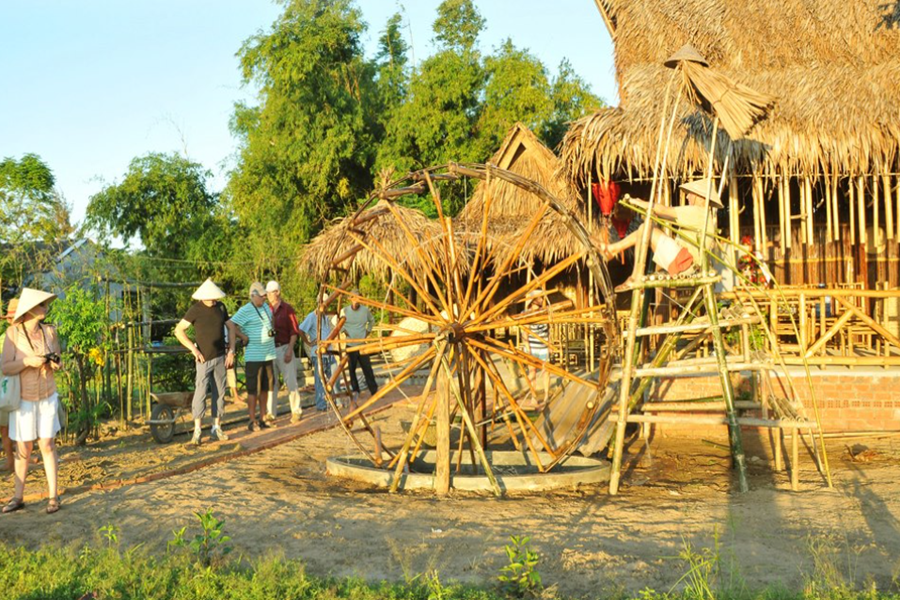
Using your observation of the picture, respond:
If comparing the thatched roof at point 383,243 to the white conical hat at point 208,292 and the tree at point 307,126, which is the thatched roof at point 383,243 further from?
the tree at point 307,126

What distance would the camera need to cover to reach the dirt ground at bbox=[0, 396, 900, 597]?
5.23 meters

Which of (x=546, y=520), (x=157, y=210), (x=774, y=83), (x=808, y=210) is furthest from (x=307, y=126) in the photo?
(x=546, y=520)

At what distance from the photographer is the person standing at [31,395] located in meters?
6.83

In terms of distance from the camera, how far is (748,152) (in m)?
10.9

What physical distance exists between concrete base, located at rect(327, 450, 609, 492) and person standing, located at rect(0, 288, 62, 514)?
2462mm

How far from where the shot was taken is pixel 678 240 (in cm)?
812

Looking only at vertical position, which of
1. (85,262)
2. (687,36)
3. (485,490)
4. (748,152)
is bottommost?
(485,490)

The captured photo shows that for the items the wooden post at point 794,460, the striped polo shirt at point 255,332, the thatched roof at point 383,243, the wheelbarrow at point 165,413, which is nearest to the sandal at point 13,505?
the wheelbarrow at point 165,413

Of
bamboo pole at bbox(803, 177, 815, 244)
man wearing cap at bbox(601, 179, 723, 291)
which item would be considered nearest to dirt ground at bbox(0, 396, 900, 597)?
man wearing cap at bbox(601, 179, 723, 291)

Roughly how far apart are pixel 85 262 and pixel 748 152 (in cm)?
831

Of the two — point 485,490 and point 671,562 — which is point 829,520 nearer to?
point 671,562

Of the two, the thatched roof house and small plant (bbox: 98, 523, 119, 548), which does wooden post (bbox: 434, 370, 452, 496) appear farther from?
the thatched roof house

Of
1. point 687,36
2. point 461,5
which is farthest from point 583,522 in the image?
point 461,5

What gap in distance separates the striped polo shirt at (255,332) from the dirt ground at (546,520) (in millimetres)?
1968
